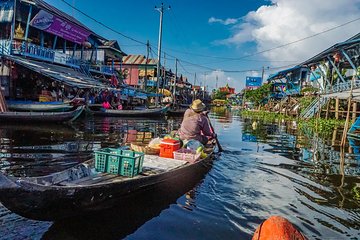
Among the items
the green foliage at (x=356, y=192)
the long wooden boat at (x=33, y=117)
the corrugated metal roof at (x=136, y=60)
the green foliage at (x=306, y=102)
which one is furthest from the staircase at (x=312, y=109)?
the corrugated metal roof at (x=136, y=60)

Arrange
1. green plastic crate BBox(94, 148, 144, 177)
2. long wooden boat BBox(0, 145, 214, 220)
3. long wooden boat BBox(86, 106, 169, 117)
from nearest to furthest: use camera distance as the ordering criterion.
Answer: long wooden boat BBox(0, 145, 214, 220) < green plastic crate BBox(94, 148, 144, 177) < long wooden boat BBox(86, 106, 169, 117)

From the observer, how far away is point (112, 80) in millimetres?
29719

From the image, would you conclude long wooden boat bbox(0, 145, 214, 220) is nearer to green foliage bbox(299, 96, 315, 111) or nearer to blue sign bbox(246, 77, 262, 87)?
green foliage bbox(299, 96, 315, 111)

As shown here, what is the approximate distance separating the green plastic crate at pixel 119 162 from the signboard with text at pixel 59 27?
19957 mm

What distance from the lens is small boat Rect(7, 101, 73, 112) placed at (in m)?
16.5

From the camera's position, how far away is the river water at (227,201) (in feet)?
13.2

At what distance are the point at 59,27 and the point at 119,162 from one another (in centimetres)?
2236

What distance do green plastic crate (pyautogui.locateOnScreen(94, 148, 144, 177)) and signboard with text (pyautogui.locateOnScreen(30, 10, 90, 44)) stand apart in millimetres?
19957

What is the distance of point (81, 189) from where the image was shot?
3.72 m

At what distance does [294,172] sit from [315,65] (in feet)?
101

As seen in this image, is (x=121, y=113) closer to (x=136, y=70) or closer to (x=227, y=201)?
(x=227, y=201)

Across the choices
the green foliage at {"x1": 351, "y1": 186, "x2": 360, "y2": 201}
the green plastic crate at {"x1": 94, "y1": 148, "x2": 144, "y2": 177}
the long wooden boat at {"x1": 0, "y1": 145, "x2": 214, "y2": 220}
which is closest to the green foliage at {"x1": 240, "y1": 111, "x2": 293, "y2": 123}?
the green foliage at {"x1": 351, "y1": 186, "x2": 360, "y2": 201}

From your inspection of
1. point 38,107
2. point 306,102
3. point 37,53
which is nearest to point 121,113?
point 37,53

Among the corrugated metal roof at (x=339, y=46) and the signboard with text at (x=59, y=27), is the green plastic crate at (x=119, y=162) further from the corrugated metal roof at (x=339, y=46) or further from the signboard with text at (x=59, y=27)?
the corrugated metal roof at (x=339, y=46)
